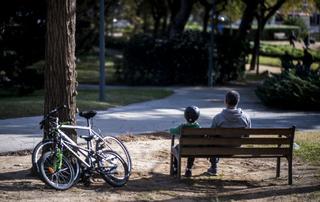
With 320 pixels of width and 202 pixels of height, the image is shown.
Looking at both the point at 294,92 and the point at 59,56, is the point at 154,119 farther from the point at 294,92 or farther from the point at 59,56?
the point at 59,56

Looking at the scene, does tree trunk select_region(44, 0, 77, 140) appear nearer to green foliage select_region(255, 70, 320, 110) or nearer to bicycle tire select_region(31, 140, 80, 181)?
bicycle tire select_region(31, 140, 80, 181)

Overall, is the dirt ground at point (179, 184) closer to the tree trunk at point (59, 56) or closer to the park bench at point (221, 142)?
the park bench at point (221, 142)

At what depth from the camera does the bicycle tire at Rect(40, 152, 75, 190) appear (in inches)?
285

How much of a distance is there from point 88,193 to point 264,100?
10.4 m

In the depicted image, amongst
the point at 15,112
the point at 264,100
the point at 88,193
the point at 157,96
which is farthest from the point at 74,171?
the point at 157,96

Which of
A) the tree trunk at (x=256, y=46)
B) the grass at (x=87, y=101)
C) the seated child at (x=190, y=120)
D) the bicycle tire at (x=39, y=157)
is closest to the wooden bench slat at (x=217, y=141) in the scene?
the seated child at (x=190, y=120)

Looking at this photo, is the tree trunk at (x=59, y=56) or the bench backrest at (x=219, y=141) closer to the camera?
the bench backrest at (x=219, y=141)

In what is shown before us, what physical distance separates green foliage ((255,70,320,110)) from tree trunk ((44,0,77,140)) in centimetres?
911

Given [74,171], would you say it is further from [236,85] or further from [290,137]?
[236,85]

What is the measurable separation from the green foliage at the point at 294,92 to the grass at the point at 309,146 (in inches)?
146

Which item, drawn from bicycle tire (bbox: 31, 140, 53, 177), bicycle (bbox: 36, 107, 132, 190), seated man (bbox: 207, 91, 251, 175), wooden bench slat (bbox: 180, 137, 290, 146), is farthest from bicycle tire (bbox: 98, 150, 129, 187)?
seated man (bbox: 207, 91, 251, 175)

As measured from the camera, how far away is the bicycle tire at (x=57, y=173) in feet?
23.7

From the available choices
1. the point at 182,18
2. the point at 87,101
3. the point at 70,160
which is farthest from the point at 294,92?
the point at 182,18

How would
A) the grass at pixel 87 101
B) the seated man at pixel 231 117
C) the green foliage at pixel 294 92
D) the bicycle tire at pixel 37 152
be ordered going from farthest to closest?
the green foliage at pixel 294 92, the grass at pixel 87 101, the seated man at pixel 231 117, the bicycle tire at pixel 37 152
